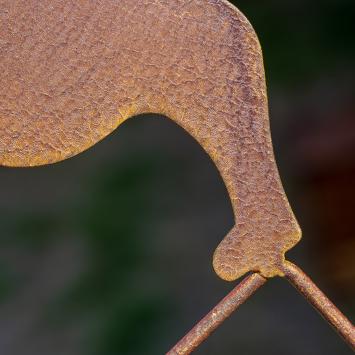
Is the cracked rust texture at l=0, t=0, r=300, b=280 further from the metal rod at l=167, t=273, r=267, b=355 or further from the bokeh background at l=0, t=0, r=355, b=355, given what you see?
the bokeh background at l=0, t=0, r=355, b=355

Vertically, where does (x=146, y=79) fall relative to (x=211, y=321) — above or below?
above

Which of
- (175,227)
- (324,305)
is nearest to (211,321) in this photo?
(324,305)

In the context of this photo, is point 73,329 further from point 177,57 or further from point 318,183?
point 177,57

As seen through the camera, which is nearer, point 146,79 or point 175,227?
point 146,79

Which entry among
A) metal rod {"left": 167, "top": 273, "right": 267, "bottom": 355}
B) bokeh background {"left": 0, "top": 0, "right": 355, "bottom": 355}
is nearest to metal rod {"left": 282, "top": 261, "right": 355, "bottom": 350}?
metal rod {"left": 167, "top": 273, "right": 267, "bottom": 355}

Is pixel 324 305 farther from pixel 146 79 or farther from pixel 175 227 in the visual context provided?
pixel 175 227

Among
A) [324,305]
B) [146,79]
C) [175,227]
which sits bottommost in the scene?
[175,227]

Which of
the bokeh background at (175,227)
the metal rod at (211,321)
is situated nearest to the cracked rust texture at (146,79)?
the metal rod at (211,321)
